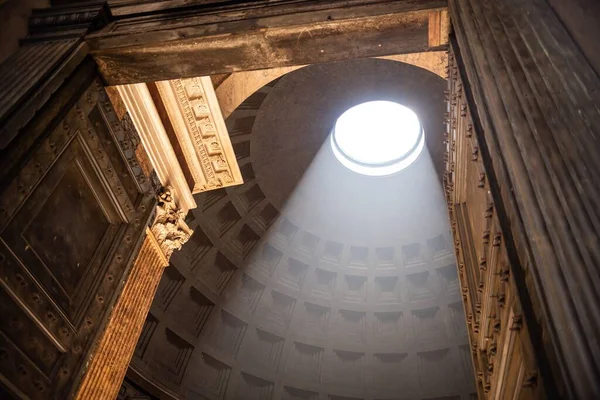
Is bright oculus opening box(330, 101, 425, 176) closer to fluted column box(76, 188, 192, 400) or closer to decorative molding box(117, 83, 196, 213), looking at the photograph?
decorative molding box(117, 83, 196, 213)

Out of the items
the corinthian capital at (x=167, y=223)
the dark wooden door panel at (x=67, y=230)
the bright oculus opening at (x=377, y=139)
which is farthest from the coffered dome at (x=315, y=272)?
the dark wooden door panel at (x=67, y=230)

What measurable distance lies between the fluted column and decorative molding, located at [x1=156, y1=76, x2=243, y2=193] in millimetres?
764

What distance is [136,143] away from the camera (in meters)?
6.52

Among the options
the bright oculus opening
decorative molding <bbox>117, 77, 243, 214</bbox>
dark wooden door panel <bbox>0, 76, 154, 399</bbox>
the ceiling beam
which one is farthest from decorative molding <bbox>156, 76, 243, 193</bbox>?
the bright oculus opening

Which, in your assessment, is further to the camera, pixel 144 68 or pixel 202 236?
pixel 202 236

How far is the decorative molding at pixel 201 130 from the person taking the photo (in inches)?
272

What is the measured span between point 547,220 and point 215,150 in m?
5.80

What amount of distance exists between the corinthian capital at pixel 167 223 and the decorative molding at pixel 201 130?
0.71 metres

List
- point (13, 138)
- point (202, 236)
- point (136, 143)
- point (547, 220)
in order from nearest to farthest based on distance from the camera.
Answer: point (547, 220) → point (13, 138) → point (136, 143) → point (202, 236)

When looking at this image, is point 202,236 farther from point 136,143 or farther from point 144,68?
point 144,68

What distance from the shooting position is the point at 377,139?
57.0ft

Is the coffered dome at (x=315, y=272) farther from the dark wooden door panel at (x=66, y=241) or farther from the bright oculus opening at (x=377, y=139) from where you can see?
the dark wooden door panel at (x=66, y=241)

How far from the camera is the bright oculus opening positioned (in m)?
16.2

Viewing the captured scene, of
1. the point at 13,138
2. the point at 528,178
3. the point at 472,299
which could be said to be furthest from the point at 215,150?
Answer: the point at 528,178
